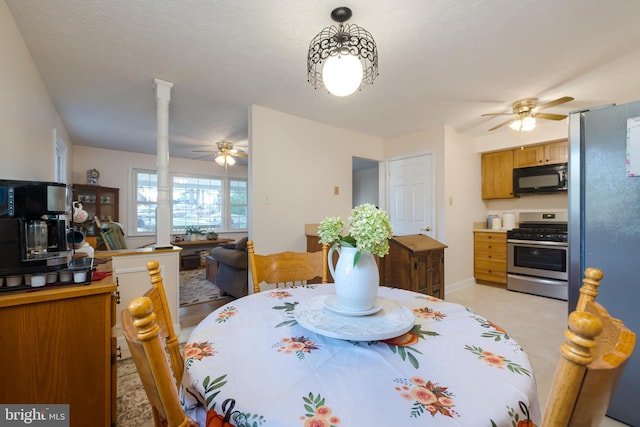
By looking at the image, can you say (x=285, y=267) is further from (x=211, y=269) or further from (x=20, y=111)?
(x=211, y=269)

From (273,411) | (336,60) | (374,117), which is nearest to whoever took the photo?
(273,411)

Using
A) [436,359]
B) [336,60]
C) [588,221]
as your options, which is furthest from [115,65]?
[588,221]

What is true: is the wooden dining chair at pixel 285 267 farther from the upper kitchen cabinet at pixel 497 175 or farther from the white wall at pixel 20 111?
the upper kitchen cabinet at pixel 497 175

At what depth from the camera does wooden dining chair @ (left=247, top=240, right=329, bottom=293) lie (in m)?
1.58

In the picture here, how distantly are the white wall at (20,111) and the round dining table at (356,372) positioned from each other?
6.16 ft

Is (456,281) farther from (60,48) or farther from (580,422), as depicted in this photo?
(60,48)

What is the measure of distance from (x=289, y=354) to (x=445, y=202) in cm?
361

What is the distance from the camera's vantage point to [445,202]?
12.5 feet

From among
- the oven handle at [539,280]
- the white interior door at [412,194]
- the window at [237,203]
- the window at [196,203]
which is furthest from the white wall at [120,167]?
the oven handle at [539,280]

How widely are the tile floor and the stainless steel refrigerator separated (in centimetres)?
41

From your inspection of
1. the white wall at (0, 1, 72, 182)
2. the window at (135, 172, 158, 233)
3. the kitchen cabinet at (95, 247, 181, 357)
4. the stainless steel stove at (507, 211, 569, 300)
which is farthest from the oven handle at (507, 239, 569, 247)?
the window at (135, 172, 158, 233)

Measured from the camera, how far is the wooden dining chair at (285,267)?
1.58 metres

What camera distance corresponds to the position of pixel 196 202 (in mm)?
6180

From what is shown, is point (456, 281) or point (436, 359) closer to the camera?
point (436, 359)
